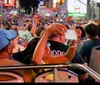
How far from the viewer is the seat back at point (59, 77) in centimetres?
352

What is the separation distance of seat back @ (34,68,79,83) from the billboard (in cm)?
3324

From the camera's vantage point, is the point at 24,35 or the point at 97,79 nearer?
the point at 97,79

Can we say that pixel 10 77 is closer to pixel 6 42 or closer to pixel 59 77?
pixel 59 77

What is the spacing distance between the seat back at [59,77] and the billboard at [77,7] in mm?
33239

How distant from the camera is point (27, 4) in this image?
74.8m

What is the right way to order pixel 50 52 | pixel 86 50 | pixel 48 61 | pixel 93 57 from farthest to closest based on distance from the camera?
pixel 86 50, pixel 93 57, pixel 50 52, pixel 48 61

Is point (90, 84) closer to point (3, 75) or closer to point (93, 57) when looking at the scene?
point (3, 75)

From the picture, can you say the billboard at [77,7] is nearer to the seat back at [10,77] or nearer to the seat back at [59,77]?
the seat back at [59,77]

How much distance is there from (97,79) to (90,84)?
51 centimetres

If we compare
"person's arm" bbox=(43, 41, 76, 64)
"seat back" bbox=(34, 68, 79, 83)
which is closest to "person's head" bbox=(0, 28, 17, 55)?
"person's arm" bbox=(43, 41, 76, 64)

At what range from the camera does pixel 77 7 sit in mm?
38250

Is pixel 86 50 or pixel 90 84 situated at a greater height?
pixel 90 84

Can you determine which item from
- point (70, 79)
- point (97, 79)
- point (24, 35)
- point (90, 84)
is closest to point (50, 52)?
point (70, 79)

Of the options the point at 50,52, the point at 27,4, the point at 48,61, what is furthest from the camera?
the point at 27,4
